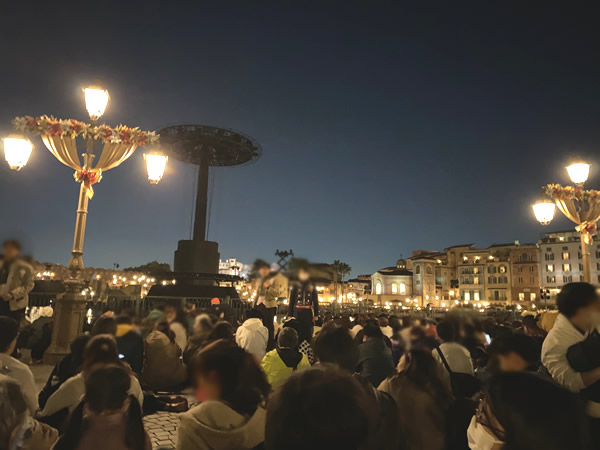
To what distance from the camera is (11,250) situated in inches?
83.9

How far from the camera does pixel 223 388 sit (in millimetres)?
2668

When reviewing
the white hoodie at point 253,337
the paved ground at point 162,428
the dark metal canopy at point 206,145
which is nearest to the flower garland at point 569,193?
the white hoodie at point 253,337

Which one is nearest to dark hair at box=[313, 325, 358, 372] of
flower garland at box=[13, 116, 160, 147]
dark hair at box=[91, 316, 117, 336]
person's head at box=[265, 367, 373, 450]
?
person's head at box=[265, 367, 373, 450]

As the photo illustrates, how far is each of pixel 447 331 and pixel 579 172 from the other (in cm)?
1069

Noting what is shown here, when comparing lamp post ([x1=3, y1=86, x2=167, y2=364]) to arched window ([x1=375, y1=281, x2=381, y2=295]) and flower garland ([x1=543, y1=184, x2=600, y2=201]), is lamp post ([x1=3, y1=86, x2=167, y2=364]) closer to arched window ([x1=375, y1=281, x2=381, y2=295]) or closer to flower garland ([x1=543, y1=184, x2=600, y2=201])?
flower garland ([x1=543, y1=184, x2=600, y2=201])

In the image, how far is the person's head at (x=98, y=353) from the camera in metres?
3.84

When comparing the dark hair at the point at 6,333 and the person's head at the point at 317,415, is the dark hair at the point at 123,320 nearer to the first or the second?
the dark hair at the point at 6,333

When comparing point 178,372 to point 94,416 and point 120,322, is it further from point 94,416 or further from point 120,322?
point 94,416

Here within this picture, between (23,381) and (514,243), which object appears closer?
(23,381)

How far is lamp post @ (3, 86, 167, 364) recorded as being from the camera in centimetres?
987

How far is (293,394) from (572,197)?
46.2 feet

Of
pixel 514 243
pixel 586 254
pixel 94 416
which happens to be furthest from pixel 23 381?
pixel 514 243

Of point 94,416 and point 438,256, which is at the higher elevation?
point 438,256

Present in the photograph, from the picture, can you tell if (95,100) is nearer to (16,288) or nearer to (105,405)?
(16,288)
